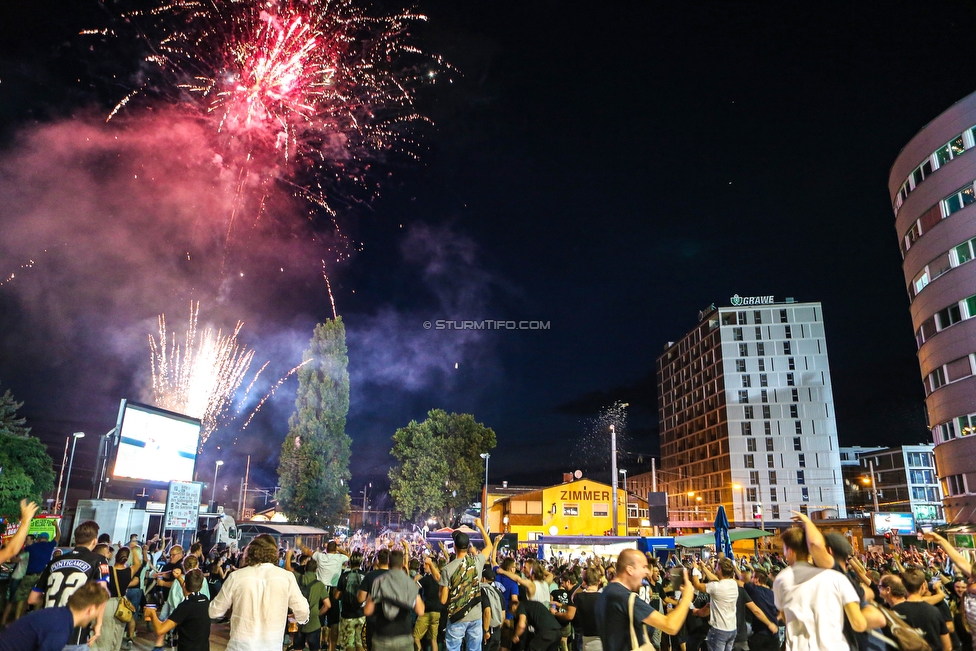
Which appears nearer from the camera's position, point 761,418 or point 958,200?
point 958,200

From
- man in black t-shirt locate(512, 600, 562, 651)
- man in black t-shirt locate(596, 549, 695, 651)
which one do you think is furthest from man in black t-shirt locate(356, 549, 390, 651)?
man in black t-shirt locate(596, 549, 695, 651)

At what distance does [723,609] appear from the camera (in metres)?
8.20

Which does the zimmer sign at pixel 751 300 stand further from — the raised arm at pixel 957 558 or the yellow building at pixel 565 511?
the raised arm at pixel 957 558

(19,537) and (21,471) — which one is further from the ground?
(21,471)

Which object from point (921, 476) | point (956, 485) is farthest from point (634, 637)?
point (921, 476)

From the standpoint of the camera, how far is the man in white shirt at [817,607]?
4.25 m

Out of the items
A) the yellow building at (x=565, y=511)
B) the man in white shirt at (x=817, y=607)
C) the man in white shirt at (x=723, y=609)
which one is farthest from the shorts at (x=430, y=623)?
the yellow building at (x=565, y=511)

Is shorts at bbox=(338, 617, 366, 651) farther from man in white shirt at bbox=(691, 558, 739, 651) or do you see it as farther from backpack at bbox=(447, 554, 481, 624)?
man in white shirt at bbox=(691, 558, 739, 651)

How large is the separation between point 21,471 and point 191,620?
4080 centimetres

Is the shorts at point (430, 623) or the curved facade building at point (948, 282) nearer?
the shorts at point (430, 623)

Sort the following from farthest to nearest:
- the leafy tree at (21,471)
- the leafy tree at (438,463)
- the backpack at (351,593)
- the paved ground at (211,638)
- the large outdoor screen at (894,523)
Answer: the leafy tree at (438,463)
the large outdoor screen at (894,523)
the leafy tree at (21,471)
the paved ground at (211,638)
the backpack at (351,593)

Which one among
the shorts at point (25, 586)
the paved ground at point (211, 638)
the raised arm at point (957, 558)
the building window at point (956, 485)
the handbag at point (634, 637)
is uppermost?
the building window at point (956, 485)

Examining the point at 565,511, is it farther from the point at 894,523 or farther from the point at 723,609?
the point at 723,609

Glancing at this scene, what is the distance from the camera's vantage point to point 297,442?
41562 mm
